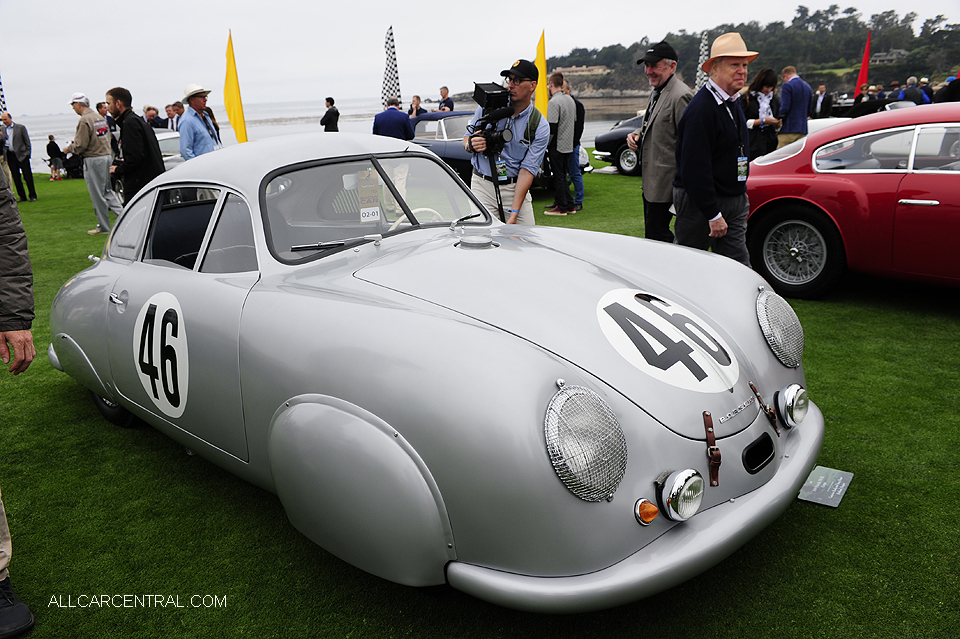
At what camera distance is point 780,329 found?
7.88 feet

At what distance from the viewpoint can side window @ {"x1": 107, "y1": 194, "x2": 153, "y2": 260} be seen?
3.12 m

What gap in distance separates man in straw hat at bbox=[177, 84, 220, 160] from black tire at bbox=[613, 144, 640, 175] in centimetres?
858

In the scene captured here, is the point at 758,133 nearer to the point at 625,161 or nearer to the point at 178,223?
the point at 625,161

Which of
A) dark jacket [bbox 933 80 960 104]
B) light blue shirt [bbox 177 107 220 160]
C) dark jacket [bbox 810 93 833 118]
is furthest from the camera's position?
dark jacket [bbox 810 93 833 118]

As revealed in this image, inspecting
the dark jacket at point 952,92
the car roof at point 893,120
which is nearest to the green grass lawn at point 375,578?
the car roof at point 893,120

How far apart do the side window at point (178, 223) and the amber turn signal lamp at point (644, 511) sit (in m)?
2.40

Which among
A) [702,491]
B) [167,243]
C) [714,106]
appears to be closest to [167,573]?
[167,243]

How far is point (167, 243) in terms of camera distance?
3.23 m

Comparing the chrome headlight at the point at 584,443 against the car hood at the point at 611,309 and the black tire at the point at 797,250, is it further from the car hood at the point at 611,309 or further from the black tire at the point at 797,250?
the black tire at the point at 797,250

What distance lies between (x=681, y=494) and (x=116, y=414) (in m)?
3.07

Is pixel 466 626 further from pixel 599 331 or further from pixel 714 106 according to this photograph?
pixel 714 106

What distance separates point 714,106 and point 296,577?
3.23 meters

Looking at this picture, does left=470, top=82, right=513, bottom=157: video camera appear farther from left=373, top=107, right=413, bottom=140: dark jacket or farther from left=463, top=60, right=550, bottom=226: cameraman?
left=373, top=107, right=413, bottom=140: dark jacket

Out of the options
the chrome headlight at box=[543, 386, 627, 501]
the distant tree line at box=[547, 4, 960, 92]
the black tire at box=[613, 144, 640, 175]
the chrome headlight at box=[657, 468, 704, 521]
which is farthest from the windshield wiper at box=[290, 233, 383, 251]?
the distant tree line at box=[547, 4, 960, 92]
